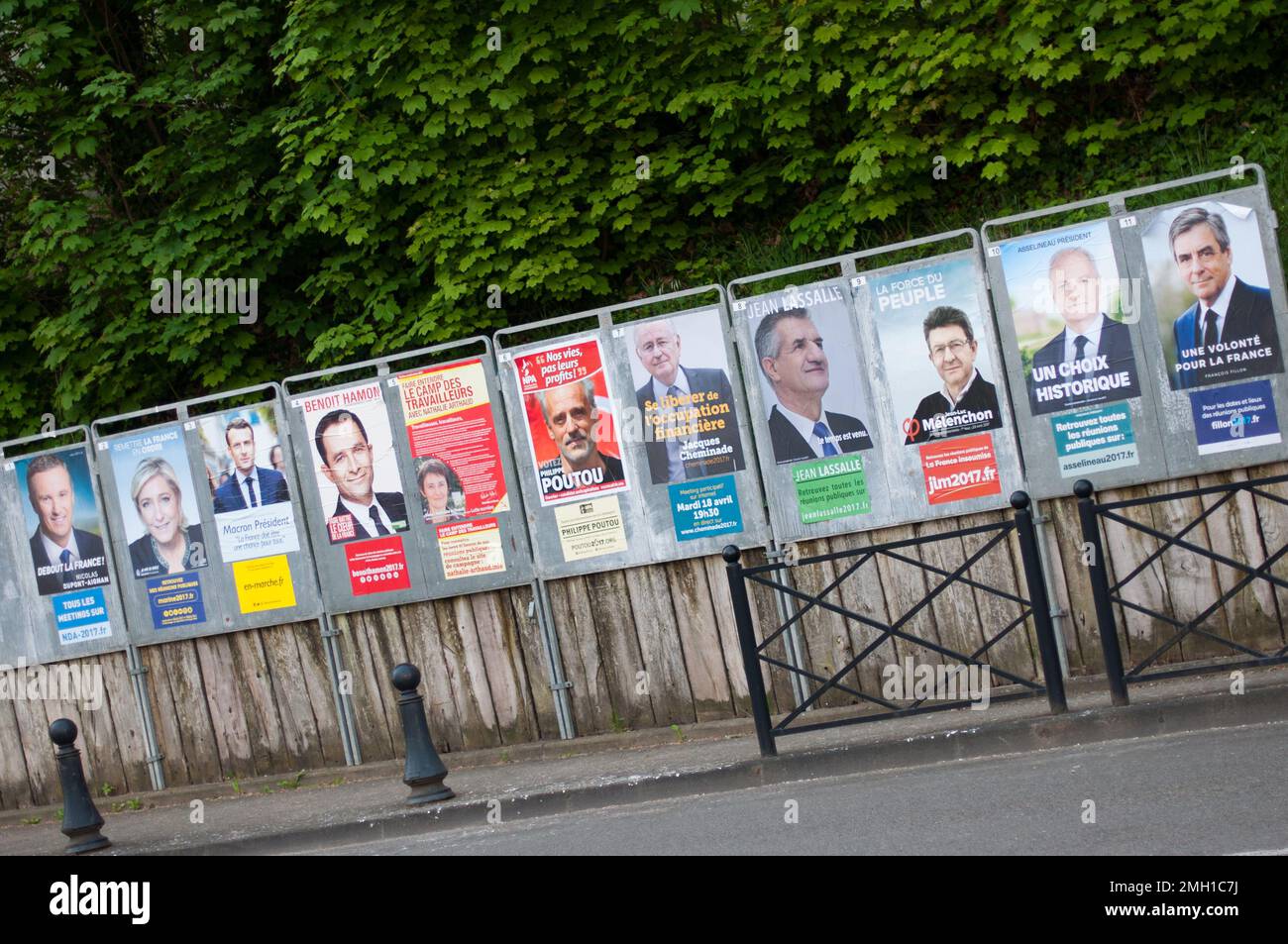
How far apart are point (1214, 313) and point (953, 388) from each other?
1801mm

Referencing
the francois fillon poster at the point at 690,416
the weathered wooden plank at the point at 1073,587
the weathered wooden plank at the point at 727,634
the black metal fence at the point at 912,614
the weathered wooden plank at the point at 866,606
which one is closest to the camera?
the black metal fence at the point at 912,614

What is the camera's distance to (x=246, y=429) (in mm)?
11477

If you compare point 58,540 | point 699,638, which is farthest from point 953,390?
point 58,540

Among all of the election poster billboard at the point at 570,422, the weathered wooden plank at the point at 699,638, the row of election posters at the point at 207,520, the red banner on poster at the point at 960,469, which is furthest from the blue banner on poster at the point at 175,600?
the red banner on poster at the point at 960,469

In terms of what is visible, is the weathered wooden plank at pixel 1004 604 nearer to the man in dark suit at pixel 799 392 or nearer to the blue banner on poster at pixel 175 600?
the man in dark suit at pixel 799 392

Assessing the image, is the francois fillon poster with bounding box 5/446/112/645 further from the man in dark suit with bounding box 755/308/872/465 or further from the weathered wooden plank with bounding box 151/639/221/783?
the man in dark suit with bounding box 755/308/872/465

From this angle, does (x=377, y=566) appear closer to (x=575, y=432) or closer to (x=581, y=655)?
(x=581, y=655)

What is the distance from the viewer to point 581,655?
1074cm

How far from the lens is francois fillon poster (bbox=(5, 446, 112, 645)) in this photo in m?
12.0

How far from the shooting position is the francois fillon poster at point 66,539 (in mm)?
11977

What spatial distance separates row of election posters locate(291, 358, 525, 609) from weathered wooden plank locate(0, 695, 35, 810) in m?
3.64

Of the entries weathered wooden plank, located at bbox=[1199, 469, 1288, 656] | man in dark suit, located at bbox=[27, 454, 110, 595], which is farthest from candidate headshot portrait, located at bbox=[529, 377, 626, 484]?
man in dark suit, located at bbox=[27, 454, 110, 595]

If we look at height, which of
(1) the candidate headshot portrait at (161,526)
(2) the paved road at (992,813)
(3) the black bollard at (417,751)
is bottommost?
(2) the paved road at (992,813)

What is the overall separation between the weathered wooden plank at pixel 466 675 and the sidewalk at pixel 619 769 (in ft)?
0.60
